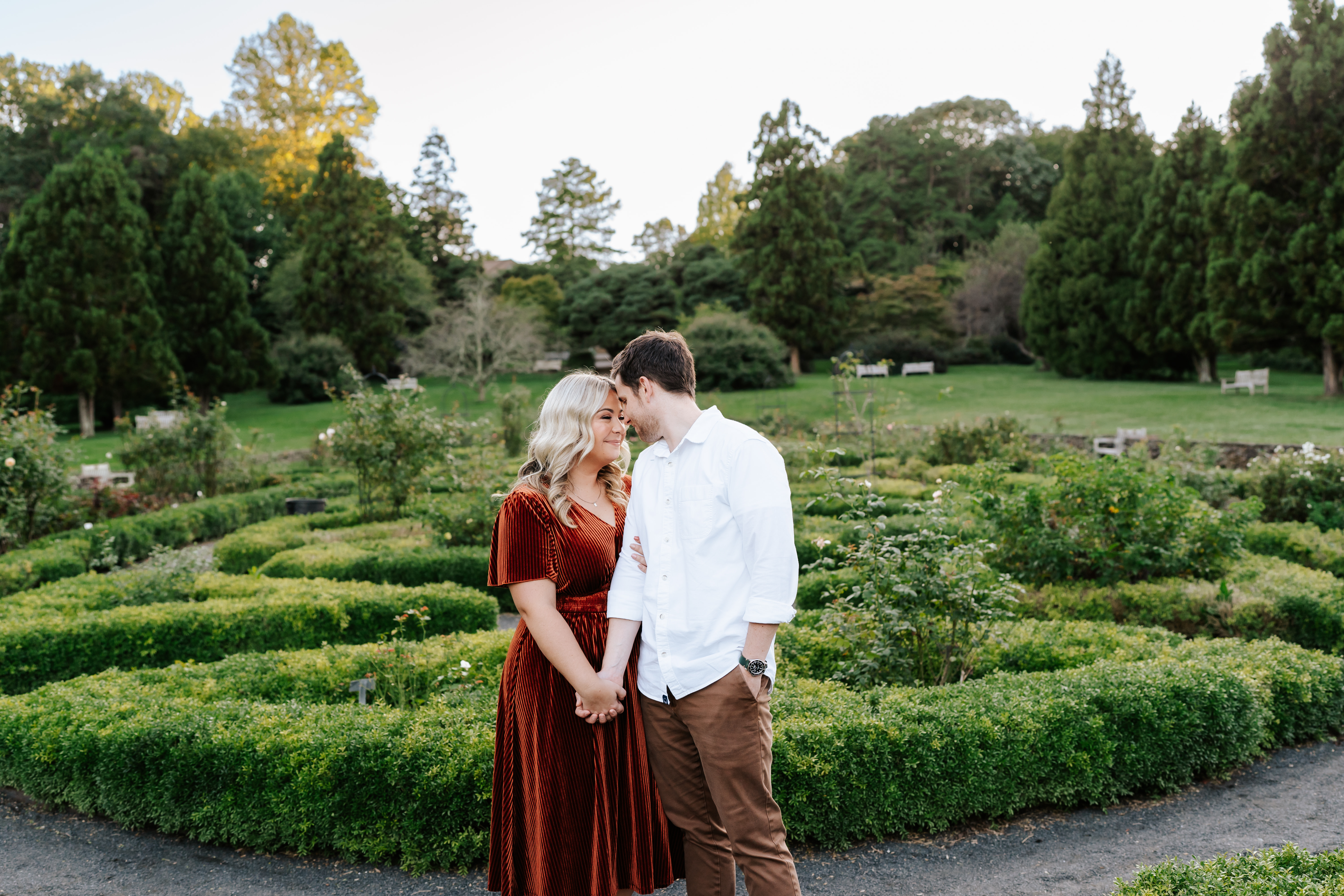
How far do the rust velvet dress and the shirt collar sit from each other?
0.32m

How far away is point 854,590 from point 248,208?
3545 centimetres

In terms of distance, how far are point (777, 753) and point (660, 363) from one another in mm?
1899

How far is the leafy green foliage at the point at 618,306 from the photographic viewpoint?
108ft

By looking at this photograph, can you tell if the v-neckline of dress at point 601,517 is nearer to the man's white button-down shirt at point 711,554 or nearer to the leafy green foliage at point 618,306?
the man's white button-down shirt at point 711,554

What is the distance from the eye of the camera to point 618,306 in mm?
33344

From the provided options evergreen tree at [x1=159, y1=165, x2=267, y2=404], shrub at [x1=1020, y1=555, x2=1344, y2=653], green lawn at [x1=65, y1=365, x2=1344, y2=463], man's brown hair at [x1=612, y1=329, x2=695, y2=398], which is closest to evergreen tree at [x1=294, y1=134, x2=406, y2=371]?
green lawn at [x1=65, y1=365, x2=1344, y2=463]

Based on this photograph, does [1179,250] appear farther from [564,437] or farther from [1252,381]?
[564,437]

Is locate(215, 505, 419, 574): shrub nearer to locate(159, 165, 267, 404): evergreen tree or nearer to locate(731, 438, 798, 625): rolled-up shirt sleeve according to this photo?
locate(731, 438, 798, 625): rolled-up shirt sleeve

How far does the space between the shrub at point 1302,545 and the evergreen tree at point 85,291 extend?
25.2m

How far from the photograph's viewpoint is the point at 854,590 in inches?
179

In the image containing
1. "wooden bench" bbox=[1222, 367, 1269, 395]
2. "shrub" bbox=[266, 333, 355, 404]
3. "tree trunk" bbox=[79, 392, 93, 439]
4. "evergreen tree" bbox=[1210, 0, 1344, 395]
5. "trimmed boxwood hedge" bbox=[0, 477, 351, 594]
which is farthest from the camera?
"shrub" bbox=[266, 333, 355, 404]

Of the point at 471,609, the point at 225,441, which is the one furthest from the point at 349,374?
the point at 471,609

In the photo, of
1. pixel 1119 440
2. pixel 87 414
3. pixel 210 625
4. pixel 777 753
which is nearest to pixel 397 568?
A: pixel 210 625

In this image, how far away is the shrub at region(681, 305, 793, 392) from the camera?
2698cm
